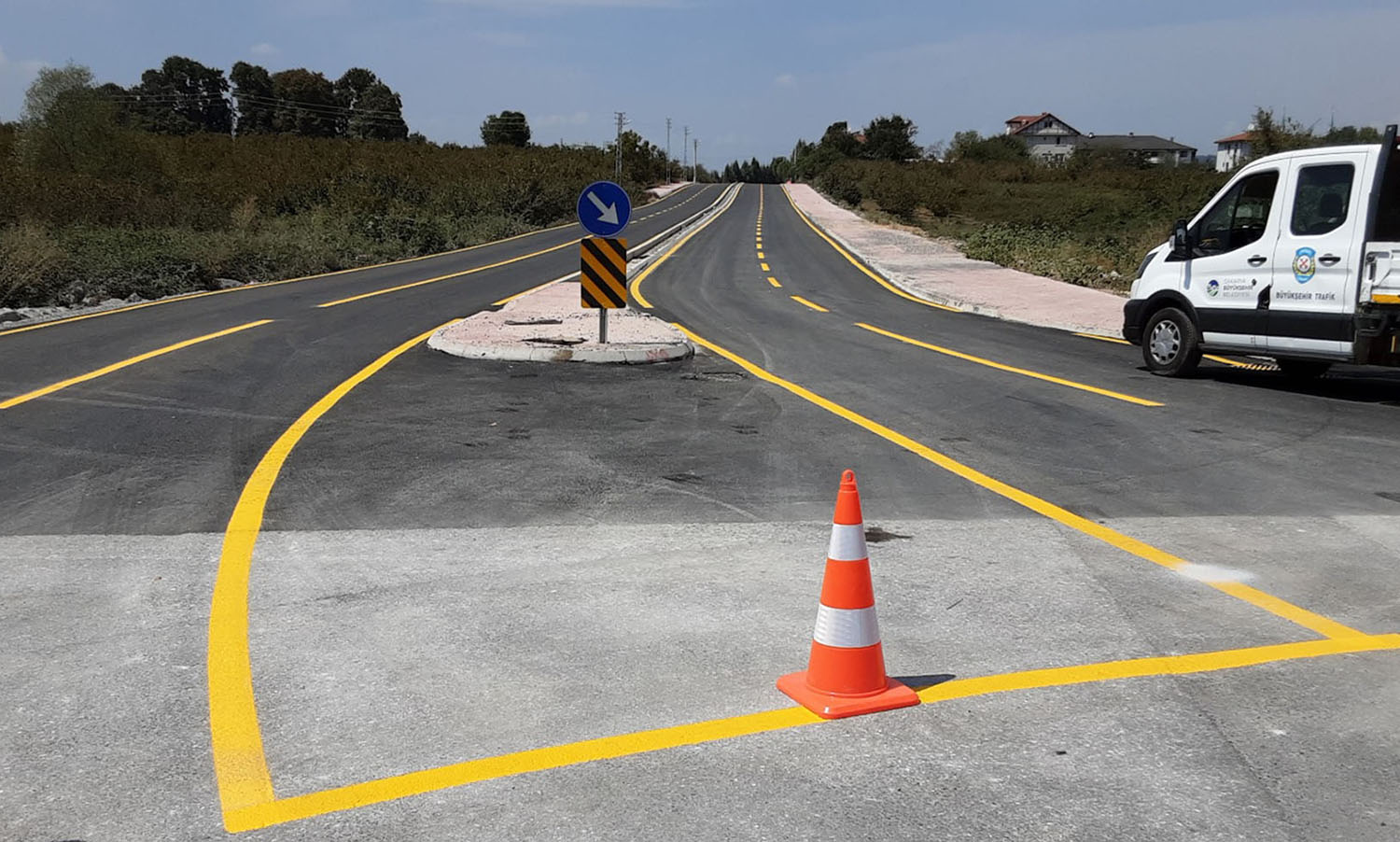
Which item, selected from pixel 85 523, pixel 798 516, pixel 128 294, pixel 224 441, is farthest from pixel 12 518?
pixel 128 294

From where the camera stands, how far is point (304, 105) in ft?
449

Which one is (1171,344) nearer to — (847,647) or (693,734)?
(847,647)

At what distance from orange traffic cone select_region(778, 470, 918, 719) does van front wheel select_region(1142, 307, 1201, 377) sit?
29.6 ft

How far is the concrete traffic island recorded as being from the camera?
41.3 feet

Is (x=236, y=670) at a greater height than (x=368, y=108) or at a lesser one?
lesser

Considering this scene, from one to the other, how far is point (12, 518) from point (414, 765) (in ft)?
13.4

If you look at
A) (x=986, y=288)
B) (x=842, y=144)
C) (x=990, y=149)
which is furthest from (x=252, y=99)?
(x=986, y=288)

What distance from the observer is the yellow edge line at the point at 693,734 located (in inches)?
125

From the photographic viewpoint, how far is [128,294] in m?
18.7

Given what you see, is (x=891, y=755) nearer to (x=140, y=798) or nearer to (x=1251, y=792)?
(x=1251, y=792)

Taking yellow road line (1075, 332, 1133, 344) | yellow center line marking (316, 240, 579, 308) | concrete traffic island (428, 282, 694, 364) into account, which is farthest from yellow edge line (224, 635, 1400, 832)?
yellow center line marking (316, 240, 579, 308)

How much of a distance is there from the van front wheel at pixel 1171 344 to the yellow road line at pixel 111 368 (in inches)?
441

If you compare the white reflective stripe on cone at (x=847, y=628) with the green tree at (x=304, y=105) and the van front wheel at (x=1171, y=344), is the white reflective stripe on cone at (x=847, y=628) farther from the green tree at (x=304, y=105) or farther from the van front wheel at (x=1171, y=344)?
the green tree at (x=304, y=105)

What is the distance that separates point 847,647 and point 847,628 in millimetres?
73
